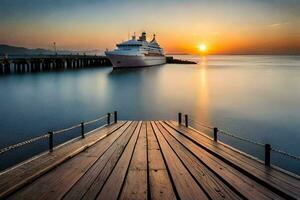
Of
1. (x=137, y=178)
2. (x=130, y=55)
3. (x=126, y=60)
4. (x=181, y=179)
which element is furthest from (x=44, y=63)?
(x=181, y=179)

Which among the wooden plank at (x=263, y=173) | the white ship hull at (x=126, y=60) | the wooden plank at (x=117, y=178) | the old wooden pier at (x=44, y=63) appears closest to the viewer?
the wooden plank at (x=117, y=178)

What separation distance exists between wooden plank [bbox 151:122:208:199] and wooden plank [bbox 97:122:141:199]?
35.7 inches

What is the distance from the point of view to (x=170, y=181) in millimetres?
4754

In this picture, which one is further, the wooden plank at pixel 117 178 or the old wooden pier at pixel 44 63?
the old wooden pier at pixel 44 63

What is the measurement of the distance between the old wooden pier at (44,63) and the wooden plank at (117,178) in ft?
202

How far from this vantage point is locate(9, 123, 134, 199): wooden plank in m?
4.16

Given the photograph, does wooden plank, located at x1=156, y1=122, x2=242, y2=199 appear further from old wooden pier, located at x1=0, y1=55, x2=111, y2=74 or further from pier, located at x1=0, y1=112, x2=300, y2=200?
old wooden pier, located at x1=0, y1=55, x2=111, y2=74

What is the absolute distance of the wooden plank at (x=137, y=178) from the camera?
419 centimetres

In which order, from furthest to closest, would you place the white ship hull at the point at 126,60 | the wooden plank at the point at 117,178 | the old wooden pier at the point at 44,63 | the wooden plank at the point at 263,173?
1. the white ship hull at the point at 126,60
2. the old wooden pier at the point at 44,63
3. the wooden plank at the point at 263,173
4. the wooden plank at the point at 117,178

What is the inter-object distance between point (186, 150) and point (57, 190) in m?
3.66

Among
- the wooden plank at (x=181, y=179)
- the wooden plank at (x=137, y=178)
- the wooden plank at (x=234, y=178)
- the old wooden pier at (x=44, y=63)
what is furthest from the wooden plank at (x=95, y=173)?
the old wooden pier at (x=44, y=63)

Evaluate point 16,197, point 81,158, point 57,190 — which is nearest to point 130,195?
point 57,190

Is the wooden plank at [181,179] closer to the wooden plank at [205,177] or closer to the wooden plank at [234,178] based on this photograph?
the wooden plank at [205,177]

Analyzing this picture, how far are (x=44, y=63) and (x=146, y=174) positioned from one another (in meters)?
78.6
